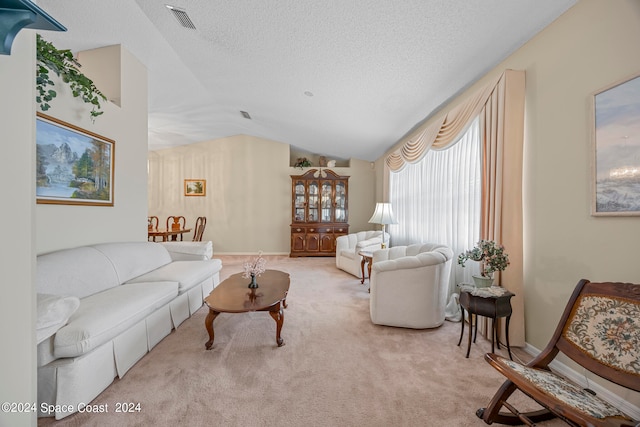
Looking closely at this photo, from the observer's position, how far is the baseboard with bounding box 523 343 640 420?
137 cm

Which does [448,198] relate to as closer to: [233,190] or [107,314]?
[107,314]

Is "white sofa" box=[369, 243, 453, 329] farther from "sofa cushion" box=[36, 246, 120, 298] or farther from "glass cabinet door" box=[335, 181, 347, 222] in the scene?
"glass cabinet door" box=[335, 181, 347, 222]

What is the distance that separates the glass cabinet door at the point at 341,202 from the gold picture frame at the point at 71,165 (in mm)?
4532

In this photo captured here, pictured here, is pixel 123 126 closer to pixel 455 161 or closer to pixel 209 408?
pixel 209 408

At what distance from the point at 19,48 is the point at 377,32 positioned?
2214 millimetres

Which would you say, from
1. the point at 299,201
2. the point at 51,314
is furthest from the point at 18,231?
the point at 299,201

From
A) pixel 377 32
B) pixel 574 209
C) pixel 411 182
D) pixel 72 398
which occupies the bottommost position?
pixel 72 398

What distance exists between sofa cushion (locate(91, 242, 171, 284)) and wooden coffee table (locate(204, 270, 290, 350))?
988 millimetres

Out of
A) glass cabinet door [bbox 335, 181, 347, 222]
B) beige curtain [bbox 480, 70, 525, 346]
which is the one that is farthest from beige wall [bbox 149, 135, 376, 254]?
beige curtain [bbox 480, 70, 525, 346]

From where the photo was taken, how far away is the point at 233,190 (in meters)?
6.50

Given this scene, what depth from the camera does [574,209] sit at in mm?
1670

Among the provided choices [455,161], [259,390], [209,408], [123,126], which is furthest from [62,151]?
[455,161]

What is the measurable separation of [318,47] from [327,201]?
410 centimetres

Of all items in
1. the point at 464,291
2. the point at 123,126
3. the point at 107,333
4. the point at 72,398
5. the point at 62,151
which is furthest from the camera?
the point at 123,126
